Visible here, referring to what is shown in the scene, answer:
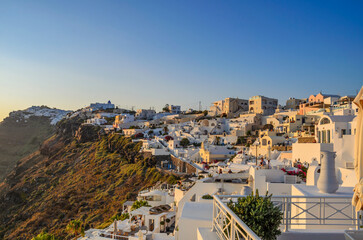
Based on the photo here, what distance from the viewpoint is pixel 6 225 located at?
4312 cm

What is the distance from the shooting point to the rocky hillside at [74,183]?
36844 millimetres

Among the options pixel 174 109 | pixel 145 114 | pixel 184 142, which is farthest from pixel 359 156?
pixel 174 109

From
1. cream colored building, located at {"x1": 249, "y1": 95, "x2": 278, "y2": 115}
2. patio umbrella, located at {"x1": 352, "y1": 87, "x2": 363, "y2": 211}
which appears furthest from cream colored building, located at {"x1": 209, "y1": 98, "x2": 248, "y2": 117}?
patio umbrella, located at {"x1": 352, "y1": 87, "x2": 363, "y2": 211}

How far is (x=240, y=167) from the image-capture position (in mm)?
21656

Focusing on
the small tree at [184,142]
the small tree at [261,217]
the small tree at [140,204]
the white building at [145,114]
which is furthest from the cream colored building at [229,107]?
Answer: the small tree at [261,217]

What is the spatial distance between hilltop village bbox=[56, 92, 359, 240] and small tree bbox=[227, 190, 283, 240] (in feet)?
0.76

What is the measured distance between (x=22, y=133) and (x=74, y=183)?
67.1 meters

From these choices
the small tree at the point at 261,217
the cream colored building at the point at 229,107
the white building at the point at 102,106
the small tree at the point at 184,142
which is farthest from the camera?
the white building at the point at 102,106

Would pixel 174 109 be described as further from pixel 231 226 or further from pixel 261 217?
pixel 231 226

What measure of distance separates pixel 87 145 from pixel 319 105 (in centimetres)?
4756

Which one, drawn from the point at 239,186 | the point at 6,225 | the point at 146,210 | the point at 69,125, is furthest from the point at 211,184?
the point at 69,125

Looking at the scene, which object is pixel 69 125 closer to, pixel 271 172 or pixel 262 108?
pixel 262 108

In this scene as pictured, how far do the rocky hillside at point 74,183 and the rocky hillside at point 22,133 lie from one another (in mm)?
20370

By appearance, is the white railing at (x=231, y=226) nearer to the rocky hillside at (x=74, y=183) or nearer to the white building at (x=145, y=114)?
the rocky hillside at (x=74, y=183)
